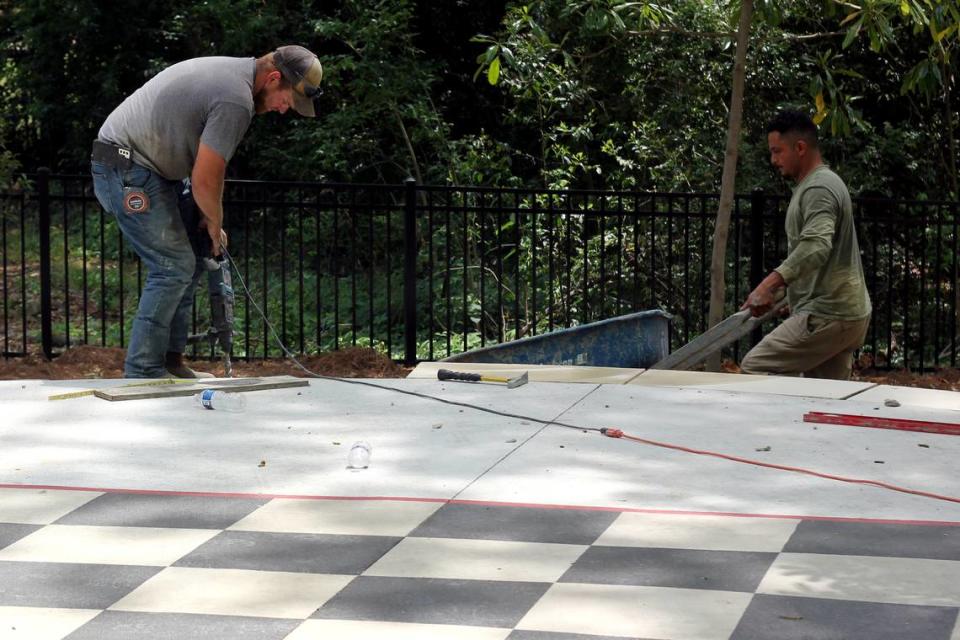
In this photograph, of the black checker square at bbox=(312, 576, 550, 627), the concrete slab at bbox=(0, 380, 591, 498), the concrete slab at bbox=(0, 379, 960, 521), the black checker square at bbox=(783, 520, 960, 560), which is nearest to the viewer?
the black checker square at bbox=(312, 576, 550, 627)

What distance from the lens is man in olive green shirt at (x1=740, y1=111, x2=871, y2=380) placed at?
796 centimetres

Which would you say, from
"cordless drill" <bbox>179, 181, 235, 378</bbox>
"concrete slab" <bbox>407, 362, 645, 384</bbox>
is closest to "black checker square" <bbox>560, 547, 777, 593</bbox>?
"concrete slab" <bbox>407, 362, 645, 384</bbox>

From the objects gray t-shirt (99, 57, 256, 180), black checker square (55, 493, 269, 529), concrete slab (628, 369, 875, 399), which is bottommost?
black checker square (55, 493, 269, 529)

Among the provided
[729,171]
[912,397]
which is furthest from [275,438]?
[729,171]

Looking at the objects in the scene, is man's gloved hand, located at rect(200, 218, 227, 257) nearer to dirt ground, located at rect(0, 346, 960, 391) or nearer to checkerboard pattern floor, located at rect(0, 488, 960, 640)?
dirt ground, located at rect(0, 346, 960, 391)

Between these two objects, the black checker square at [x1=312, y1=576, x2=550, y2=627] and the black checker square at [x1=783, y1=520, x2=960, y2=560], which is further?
the black checker square at [x1=783, y1=520, x2=960, y2=560]

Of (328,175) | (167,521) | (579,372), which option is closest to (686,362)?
(579,372)

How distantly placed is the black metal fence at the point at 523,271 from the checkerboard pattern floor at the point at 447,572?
523 centimetres

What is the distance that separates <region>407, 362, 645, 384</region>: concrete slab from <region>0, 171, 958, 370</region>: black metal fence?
2037 mm

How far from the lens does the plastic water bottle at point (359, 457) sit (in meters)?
5.86

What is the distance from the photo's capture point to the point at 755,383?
7.81 m

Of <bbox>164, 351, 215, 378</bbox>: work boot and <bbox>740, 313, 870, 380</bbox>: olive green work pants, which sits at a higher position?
<bbox>740, 313, 870, 380</bbox>: olive green work pants

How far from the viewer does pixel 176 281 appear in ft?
25.7

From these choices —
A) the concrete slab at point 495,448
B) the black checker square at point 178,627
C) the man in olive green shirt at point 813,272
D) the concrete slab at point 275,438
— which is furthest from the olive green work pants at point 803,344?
the black checker square at point 178,627
